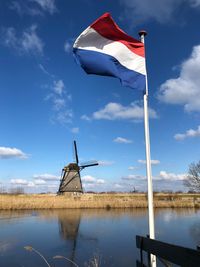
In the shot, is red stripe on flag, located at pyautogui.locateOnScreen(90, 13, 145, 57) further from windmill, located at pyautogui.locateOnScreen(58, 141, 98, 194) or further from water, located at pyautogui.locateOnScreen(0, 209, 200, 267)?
windmill, located at pyautogui.locateOnScreen(58, 141, 98, 194)

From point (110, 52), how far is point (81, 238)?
41.7 feet

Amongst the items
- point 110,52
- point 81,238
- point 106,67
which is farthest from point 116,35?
point 81,238

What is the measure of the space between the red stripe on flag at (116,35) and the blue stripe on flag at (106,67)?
0.42 metres

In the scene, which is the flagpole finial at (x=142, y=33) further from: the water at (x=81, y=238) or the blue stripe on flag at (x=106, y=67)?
the water at (x=81, y=238)

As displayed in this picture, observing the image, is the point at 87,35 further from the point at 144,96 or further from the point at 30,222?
the point at 30,222

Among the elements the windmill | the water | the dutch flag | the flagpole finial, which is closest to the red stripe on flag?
the dutch flag

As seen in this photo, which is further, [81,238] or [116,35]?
[81,238]

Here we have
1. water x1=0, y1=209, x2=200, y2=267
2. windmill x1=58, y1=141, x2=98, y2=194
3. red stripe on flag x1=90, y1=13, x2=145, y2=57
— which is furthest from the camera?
windmill x1=58, y1=141, x2=98, y2=194

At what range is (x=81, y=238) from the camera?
1644cm

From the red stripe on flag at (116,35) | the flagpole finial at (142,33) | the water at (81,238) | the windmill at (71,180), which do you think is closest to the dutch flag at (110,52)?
the red stripe on flag at (116,35)

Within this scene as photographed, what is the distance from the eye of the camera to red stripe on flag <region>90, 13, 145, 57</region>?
6062 millimetres

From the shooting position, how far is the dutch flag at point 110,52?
5.93 metres

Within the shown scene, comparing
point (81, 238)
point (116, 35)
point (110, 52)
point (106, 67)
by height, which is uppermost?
point (116, 35)

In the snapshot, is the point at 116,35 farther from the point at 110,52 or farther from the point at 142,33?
the point at 142,33
